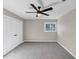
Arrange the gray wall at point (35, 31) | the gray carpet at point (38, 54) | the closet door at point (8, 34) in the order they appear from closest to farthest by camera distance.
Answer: the gray carpet at point (38, 54) → the closet door at point (8, 34) → the gray wall at point (35, 31)

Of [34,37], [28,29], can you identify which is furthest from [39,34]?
[28,29]

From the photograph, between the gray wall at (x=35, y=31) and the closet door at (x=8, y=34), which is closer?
the closet door at (x=8, y=34)

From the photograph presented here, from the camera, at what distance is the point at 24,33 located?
8891 millimetres

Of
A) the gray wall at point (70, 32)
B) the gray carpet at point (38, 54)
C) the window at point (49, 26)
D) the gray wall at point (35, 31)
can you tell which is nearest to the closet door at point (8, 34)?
the gray carpet at point (38, 54)

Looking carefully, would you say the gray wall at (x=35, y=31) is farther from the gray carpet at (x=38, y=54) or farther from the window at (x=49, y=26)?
the gray carpet at (x=38, y=54)

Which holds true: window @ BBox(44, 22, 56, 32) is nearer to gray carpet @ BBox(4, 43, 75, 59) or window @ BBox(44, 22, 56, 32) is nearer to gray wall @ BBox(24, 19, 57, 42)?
gray wall @ BBox(24, 19, 57, 42)

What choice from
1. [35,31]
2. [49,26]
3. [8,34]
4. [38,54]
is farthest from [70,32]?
[35,31]

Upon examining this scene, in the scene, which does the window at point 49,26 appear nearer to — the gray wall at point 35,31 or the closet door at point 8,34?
the gray wall at point 35,31

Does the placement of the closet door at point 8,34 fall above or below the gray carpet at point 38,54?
above

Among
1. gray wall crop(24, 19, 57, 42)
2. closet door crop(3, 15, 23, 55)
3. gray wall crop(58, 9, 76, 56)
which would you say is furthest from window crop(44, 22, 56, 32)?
closet door crop(3, 15, 23, 55)

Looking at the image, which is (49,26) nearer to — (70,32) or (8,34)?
(70,32)

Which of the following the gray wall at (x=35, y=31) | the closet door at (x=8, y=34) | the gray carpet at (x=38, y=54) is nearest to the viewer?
the gray carpet at (x=38, y=54)

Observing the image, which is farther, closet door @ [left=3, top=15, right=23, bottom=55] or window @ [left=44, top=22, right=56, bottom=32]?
window @ [left=44, top=22, right=56, bottom=32]

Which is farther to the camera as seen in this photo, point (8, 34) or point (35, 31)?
point (35, 31)
